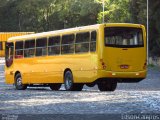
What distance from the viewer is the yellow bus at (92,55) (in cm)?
2402

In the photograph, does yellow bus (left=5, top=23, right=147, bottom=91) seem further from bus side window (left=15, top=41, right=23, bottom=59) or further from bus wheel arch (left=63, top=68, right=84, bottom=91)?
bus side window (left=15, top=41, right=23, bottom=59)

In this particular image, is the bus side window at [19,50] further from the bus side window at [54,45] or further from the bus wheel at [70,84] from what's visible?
the bus wheel at [70,84]

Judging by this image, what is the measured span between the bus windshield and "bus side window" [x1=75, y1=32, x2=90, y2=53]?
988mm

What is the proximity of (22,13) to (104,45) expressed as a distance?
92327 millimetres

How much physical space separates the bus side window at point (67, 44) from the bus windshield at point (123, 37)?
2.11 meters

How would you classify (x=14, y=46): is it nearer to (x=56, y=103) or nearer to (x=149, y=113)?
(x=56, y=103)

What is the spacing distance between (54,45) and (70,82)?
2159 millimetres

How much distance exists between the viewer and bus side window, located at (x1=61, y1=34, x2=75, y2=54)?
25.6 meters

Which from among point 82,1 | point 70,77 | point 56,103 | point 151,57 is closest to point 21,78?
point 70,77

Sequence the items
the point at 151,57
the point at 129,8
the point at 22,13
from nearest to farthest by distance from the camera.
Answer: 1. the point at 151,57
2. the point at 129,8
3. the point at 22,13

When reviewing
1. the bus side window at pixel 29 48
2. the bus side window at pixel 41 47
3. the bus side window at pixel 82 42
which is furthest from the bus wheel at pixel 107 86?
the bus side window at pixel 29 48

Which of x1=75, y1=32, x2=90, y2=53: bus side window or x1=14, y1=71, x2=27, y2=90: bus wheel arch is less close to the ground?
x1=75, y1=32, x2=90, y2=53: bus side window

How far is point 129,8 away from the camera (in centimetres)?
6606

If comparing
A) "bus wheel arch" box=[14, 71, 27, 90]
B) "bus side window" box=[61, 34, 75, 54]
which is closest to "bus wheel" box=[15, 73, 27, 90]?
"bus wheel arch" box=[14, 71, 27, 90]
